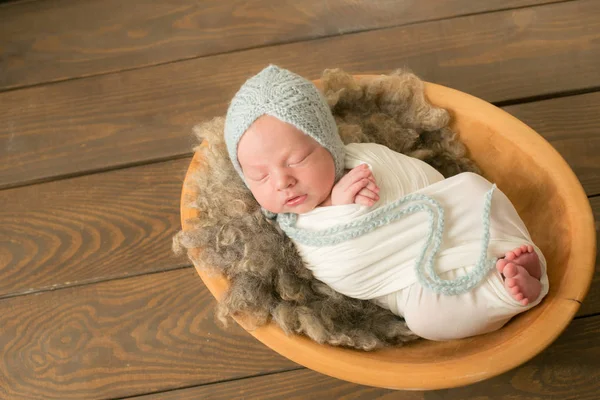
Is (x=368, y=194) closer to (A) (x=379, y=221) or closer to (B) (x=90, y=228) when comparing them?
(A) (x=379, y=221)

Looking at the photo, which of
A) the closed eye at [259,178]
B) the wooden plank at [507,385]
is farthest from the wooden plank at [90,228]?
the closed eye at [259,178]

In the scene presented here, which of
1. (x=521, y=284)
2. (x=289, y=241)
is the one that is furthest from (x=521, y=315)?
(x=289, y=241)

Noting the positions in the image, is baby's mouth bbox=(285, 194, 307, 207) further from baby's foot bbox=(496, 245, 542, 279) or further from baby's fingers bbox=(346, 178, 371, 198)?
baby's foot bbox=(496, 245, 542, 279)

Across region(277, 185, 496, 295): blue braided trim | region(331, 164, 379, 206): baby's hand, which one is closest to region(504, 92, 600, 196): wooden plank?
region(277, 185, 496, 295): blue braided trim

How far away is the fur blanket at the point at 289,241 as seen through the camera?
30.3 inches

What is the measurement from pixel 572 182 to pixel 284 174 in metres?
0.40

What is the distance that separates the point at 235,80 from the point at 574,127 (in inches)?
28.5

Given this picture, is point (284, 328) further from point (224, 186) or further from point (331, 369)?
point (224, 186)

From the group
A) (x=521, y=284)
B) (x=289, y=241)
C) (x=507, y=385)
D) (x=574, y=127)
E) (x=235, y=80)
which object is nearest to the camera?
(x=521, y=284)

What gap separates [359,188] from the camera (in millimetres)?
801

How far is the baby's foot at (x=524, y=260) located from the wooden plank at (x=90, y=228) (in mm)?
613

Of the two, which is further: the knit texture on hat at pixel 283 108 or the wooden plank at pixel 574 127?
the wooden plank at pixel 574 127

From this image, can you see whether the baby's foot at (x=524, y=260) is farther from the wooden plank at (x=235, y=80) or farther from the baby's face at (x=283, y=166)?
the wooden plank at (x=235, y=80)

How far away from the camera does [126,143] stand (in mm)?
1224
